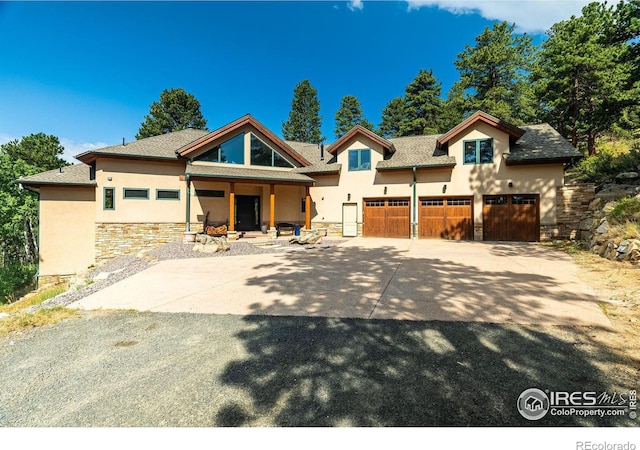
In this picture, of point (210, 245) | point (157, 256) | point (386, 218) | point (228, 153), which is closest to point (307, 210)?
point (386, 218)

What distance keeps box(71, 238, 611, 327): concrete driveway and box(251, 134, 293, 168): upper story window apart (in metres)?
8.52

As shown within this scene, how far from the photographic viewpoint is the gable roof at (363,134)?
637 inches

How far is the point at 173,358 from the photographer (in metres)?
3.20

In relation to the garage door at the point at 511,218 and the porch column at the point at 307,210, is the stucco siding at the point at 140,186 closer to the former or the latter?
the porch column at the point at 307,210

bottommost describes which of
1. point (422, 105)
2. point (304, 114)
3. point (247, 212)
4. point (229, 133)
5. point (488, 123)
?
point (247, 212)

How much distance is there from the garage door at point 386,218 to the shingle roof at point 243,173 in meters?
4.13

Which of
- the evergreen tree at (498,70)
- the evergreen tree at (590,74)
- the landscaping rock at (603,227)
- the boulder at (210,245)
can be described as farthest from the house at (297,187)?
the evergreen tree at (498,70)

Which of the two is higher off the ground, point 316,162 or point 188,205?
point 316,162

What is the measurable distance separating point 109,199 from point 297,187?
9.91 meters

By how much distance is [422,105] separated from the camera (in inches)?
1252

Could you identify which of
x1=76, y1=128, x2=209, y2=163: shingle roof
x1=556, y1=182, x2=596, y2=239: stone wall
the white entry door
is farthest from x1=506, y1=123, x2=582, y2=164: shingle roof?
x1=76, y1=128, x2=209, y2=163: shingle roof

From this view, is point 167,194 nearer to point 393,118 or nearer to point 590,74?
point 590,74

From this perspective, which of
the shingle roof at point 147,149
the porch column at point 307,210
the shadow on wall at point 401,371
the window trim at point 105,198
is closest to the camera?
the shadow on wall at point 401,371

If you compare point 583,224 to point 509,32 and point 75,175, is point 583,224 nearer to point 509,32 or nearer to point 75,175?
point 75,175
